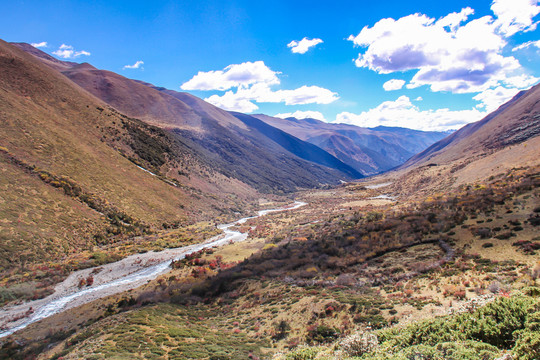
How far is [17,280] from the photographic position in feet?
85.5

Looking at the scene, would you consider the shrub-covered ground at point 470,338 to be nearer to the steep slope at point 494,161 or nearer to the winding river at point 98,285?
the winding river at point 98,285

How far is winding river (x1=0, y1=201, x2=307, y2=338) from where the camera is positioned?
22.2 meters

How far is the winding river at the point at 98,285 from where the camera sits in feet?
72.9

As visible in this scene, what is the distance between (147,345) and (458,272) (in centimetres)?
1843

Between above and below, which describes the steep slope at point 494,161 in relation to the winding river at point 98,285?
above

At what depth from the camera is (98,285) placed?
2909cm

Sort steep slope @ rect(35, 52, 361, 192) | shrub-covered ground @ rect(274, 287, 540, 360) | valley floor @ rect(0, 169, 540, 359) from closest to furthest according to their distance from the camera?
1. shrub-covered ground @ rect(274, 287, 540, 360)
2. valley floor @ rect(0, 169, 540, 359)
3. steep slope @ rect(35, 52, 361, 192)

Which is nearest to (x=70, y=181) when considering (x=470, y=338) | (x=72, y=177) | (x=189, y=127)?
(x=72, y=177)

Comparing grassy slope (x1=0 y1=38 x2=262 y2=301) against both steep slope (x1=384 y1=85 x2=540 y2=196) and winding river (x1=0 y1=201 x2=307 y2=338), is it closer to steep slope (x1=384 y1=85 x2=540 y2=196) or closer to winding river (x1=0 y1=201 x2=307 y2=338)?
winding river (x1=0 y1=201 x2=307 y2=338)

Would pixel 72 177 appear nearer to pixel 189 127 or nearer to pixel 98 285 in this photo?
pixel 98 285

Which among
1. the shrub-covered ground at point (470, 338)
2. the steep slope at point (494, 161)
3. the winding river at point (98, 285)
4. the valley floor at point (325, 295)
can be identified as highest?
the steep slope at point (494, 161)

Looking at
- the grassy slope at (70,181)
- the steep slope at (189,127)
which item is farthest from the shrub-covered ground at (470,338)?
the steep slope at (189,127)

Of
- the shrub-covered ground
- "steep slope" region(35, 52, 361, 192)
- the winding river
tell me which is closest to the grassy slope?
the winding river

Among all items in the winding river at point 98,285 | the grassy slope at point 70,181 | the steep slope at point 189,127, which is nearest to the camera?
the winding river at point 98,285
